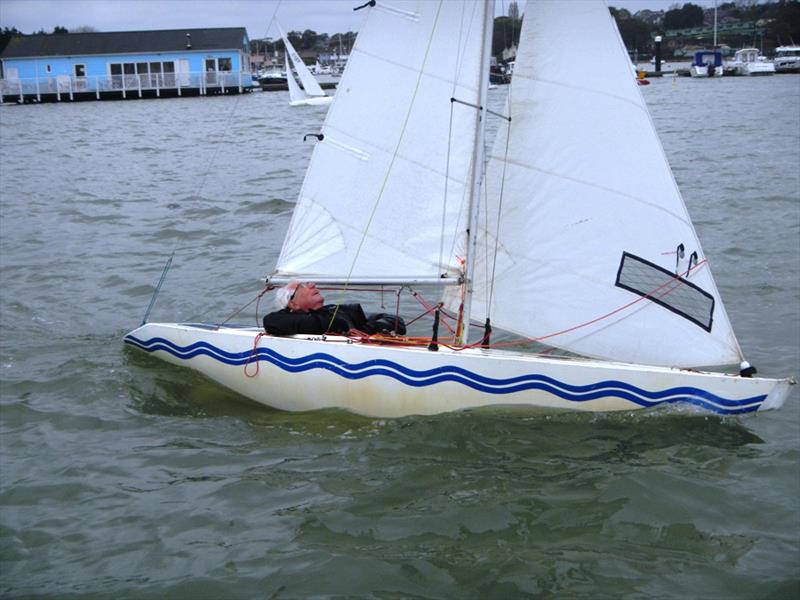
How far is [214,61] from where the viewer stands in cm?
Answer: 6331

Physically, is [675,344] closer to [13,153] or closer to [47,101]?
[13,153]

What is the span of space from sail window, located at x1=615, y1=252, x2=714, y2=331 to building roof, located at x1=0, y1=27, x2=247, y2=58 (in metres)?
59.5

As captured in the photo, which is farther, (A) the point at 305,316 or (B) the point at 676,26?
(B) the point at 676,26

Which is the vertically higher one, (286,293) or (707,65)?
(707,65)

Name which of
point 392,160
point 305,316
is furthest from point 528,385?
point 392,160

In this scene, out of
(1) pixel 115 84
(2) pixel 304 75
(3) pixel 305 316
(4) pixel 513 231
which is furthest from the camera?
(1) pixel 115 84

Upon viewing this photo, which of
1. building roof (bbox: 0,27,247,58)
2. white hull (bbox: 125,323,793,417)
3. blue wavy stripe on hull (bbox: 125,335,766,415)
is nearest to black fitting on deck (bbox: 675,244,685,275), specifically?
white hull (bbox: 125,323,793,417)

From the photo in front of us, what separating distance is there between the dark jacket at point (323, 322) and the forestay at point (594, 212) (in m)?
1.45

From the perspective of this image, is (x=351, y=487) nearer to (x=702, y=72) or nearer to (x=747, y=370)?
(x=747, y=370)

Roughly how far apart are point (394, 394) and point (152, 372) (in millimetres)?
2879

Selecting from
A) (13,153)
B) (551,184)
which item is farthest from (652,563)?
(13,153)

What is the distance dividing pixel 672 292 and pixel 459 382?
1.91 m

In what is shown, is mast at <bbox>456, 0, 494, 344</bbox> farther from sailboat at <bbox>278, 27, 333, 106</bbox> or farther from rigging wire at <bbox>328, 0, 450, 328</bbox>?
sailboat at <bbox>278, 27, 333, 106</bbox>

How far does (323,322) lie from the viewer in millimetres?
8438
